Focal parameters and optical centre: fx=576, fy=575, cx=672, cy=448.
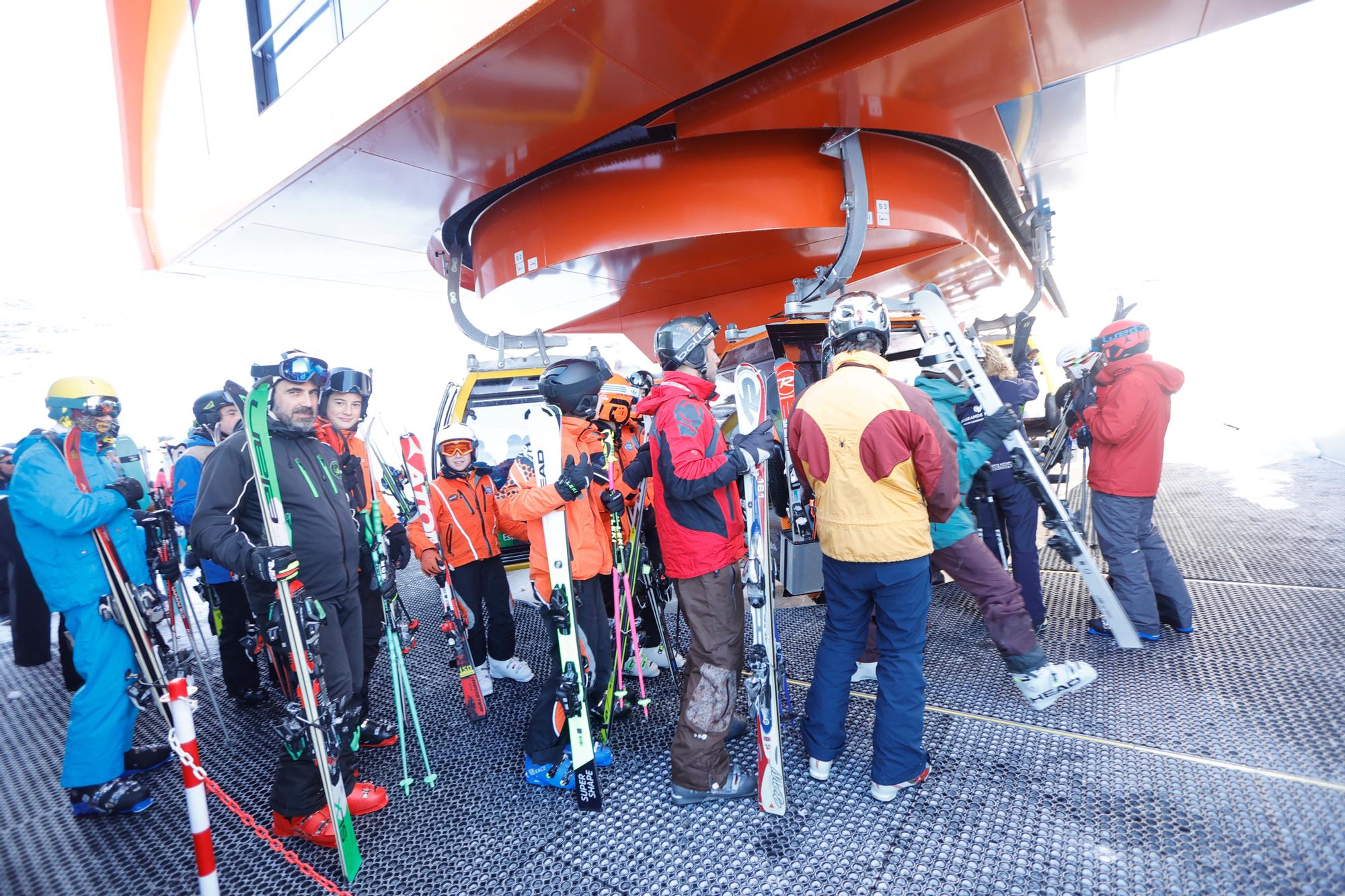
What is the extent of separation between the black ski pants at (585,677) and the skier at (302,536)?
745 millimetres

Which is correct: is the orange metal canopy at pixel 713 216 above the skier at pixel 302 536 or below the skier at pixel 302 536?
above

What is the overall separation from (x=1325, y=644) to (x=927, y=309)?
284cm

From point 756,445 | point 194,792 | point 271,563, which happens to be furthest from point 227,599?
point 756,445

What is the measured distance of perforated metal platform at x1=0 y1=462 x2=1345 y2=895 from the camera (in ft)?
6.65

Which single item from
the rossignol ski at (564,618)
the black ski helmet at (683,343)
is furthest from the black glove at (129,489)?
the black ski helmet at (683,343)

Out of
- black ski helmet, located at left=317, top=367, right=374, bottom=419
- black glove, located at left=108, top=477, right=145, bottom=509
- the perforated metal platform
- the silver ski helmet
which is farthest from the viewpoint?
black ski helmet, located at left=317, top=367, right=374, bottom=419

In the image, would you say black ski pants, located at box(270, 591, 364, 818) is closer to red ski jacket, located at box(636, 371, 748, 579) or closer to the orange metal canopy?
red ski jacket, located at box(636, 371, 748, 579)

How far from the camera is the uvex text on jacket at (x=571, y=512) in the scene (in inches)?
100

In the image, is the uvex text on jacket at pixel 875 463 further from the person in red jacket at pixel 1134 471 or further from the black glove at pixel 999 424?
the person in red jacket at pixel 1134 471

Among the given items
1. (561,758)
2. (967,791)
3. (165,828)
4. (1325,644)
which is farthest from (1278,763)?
(165,828)

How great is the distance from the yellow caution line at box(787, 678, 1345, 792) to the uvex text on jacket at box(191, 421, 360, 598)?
2223mm

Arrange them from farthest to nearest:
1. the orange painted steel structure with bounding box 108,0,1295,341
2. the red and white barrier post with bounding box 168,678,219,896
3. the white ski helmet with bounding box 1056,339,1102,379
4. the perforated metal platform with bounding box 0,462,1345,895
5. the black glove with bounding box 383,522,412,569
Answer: the white ski helmet with bounding box 1056,339,1102,379, the black glove with bounding box 383,522,412,569, the orange painted steel structure with bounding box 108,0,1295,341, the perforated metal platform with bounding box 0,462,1345,895, the red and white barrier post with bounding box 168,678,219,896

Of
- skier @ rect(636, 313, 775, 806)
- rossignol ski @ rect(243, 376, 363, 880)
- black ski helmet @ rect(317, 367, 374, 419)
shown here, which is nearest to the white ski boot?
skier @ rect(636, 313, 775, 806)

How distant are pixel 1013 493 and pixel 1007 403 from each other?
58cm
